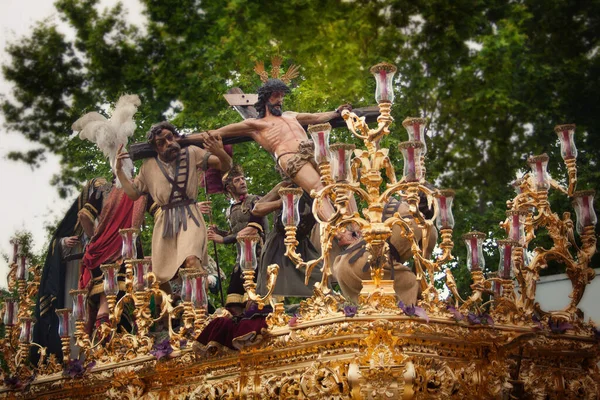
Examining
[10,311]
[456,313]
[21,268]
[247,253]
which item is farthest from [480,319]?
[21,268]

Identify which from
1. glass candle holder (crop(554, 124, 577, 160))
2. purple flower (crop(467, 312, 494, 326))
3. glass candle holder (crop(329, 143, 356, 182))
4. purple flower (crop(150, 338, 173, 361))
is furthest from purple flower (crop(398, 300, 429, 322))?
purple flower (crop(150, 338, 173, 361))

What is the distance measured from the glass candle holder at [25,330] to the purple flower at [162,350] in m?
3.18

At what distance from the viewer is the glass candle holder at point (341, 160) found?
947cm

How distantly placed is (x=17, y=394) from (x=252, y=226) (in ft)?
12.2

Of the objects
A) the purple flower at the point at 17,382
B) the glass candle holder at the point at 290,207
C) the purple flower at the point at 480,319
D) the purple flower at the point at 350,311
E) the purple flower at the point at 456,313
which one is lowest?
the purple flower at the point at 17,382

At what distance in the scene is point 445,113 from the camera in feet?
65.9

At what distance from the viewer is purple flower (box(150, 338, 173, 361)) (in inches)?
431

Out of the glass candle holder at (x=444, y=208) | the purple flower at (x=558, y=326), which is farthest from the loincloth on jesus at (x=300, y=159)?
the purple flower at (x=558, y=326)

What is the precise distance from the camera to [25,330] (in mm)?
13695

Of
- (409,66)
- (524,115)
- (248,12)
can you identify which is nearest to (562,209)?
(524,115)

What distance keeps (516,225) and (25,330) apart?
651 centimetres

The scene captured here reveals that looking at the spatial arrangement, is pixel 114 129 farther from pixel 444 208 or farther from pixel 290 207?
pixel 444 208

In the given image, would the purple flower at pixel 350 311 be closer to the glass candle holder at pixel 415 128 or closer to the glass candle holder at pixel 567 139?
the glass candle holder at pixel 415 128

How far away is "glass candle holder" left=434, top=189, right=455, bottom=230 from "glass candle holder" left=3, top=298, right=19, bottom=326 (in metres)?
6.59
